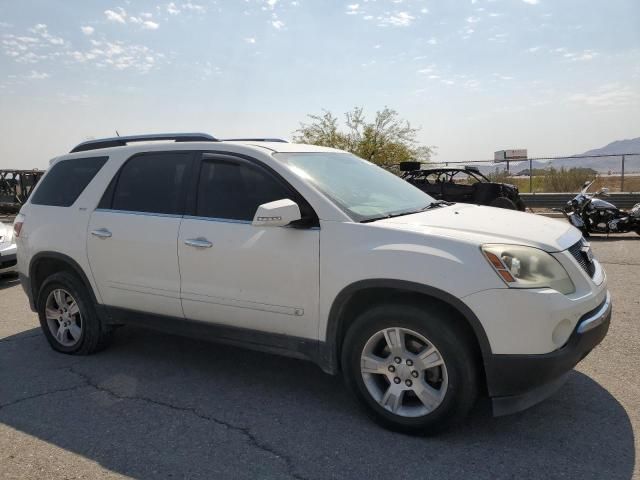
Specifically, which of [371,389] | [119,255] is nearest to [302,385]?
[371,389]

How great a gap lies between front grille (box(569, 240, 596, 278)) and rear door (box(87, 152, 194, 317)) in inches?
104

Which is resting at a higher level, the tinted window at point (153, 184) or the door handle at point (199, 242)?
the tinted window at point (153, 184)

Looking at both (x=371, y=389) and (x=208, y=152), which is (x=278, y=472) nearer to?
(x=371, y=389)

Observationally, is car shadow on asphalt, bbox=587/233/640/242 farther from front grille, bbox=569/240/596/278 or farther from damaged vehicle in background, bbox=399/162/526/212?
front grille, bbox=569/240/596/278

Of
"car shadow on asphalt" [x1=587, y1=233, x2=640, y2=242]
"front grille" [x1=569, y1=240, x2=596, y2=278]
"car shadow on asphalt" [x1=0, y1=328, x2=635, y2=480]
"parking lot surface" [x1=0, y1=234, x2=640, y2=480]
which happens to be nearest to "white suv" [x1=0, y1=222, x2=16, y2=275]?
"parking lot surface" [x1=0, y1=234, x2=640, y2=480]

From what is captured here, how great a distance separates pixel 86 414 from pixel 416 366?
219 centimetres

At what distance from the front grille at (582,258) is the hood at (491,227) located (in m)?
0.04

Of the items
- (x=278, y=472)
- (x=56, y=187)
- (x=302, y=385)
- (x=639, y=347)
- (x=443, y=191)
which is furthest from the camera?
(x=443, y=191)

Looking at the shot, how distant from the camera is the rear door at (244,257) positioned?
3514 mm

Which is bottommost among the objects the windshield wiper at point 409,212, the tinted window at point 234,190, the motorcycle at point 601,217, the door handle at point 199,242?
the motorcycle at point 601,217

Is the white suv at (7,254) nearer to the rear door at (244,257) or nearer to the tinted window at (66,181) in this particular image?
the tinted window at (66,181)

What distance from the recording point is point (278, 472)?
294 cm

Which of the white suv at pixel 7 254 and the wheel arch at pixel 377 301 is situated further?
the white suv at pixel 7 254

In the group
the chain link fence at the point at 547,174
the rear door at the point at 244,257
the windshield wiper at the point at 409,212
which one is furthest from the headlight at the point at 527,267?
the chain link fence at the point at 547,174
